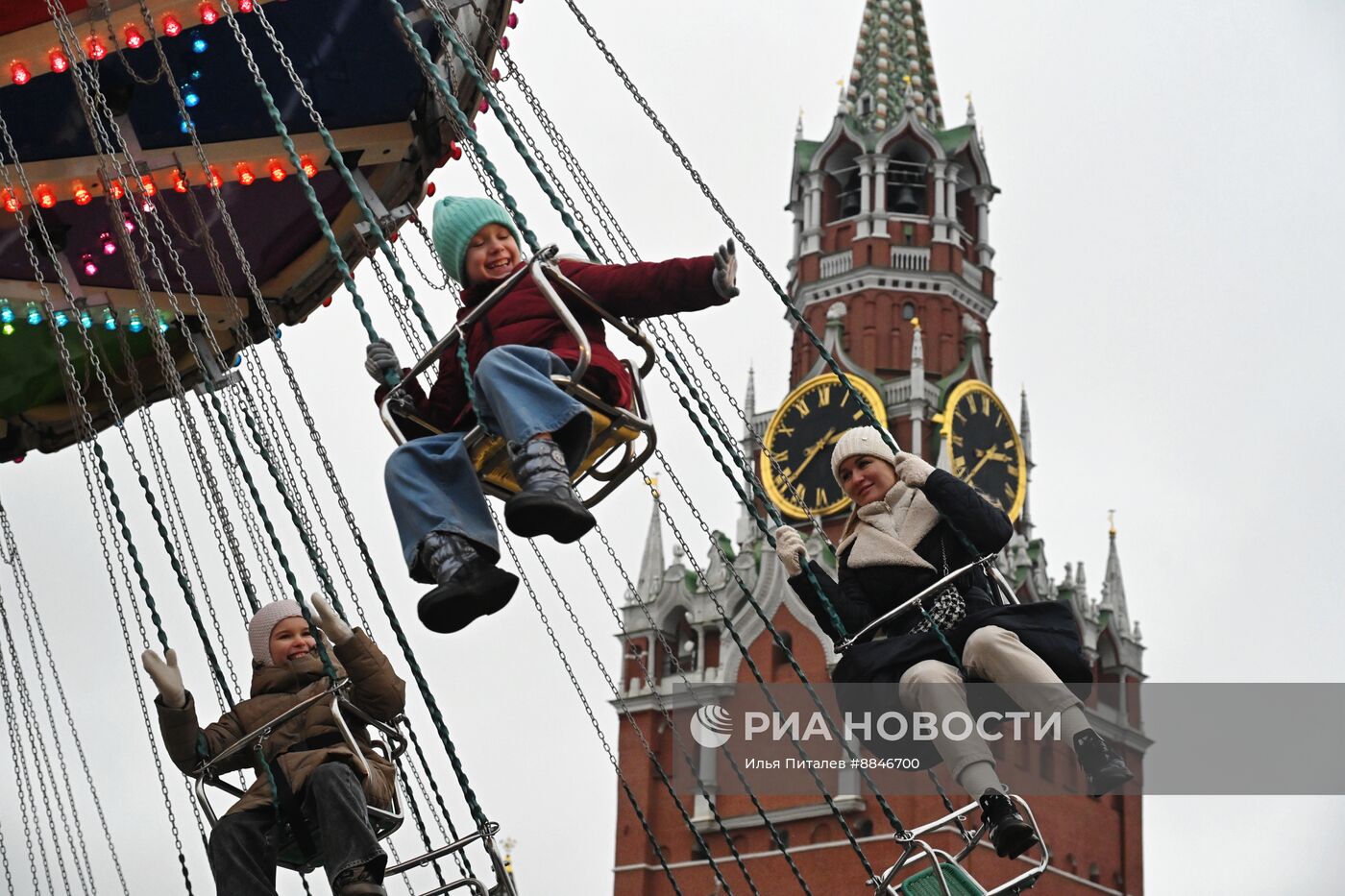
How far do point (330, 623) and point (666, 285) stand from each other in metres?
1.68

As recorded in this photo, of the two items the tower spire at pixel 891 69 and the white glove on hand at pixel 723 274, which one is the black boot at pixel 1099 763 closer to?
the white glove on hand at pixel 723 274

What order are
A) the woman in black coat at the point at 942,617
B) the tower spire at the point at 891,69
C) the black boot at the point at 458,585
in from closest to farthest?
the black boot at the point at 458,585 → the woman in black coat at the point at 942,617 → the tower spire at the point at 891,69

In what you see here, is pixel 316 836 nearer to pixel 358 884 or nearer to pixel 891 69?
pixel 358 884

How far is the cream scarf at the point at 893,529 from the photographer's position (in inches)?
342

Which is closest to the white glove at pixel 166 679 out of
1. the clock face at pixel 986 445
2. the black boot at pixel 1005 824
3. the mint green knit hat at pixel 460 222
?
the mint green knit hat at pixel 460 222

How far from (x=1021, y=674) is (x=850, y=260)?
161 ft

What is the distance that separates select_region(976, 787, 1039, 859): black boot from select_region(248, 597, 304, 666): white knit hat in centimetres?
270

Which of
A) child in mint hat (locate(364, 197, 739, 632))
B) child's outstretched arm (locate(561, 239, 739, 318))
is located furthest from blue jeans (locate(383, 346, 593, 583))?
child's outstretched arm (locate(561, 239, 739, 318))

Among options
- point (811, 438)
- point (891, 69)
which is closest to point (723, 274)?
point (811, 438)

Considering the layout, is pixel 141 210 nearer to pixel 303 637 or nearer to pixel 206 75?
pixel 206 75

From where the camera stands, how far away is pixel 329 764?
329 inches

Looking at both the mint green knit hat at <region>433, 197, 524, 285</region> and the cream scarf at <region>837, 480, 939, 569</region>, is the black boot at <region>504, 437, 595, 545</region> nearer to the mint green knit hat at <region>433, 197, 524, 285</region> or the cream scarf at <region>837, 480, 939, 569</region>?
the mint green knit hat at <region>433, 197, 524, 285</region>

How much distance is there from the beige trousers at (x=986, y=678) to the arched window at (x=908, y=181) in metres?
49.7

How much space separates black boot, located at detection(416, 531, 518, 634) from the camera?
24.4 feet
